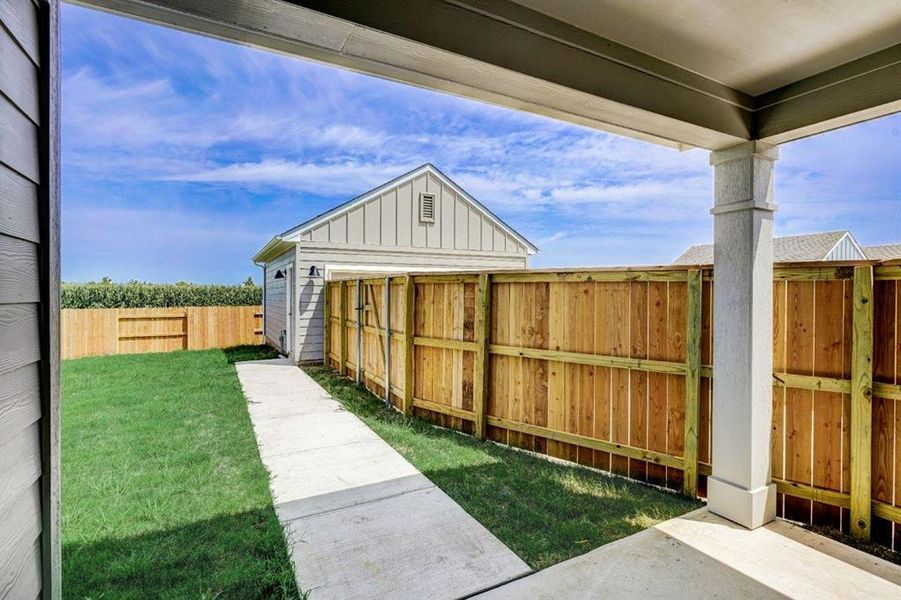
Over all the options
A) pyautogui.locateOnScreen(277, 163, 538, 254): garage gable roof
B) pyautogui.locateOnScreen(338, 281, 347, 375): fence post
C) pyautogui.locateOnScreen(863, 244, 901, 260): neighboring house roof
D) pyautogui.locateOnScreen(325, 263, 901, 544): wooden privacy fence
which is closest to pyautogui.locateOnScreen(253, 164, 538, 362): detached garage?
pyautogui.locateOnScreen(277, 163, 538, 254): garage gable roof

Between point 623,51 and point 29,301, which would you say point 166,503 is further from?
point 623,51

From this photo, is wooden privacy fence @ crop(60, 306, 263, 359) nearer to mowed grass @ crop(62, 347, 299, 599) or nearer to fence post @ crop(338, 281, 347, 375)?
mowed grass @ crop(62, 347, 299, 599)

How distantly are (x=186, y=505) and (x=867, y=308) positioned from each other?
4.93 m

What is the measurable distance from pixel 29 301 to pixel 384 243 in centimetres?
978

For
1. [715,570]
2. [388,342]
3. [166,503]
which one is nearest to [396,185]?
[388,342]

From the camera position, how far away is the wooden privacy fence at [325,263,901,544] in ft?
9.28

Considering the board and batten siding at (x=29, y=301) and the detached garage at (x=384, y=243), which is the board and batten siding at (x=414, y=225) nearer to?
the detached garage at (x=384, y=243)

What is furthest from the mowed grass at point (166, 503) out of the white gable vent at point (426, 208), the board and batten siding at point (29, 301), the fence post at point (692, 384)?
the white gable vent at point (426, 208)

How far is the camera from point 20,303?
4.05ft

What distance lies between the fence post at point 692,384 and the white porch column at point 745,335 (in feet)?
0.98

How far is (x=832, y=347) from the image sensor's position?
299cm

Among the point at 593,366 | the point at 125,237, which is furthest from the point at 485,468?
the point at 125,237

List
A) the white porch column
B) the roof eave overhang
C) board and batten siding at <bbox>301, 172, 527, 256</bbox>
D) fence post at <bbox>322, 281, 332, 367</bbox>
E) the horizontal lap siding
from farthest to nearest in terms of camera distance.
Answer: the roof eave overhang
board and batten siding at <bbox>301, 172, 527, 256</bbox>
fence post at <bbox>322, 281, 332, 367</bbox>
the white porch column
the horizontal lap siding

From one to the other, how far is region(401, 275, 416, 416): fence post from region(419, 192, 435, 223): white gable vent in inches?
222
